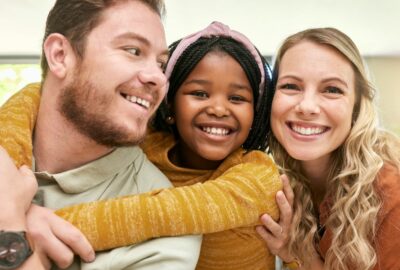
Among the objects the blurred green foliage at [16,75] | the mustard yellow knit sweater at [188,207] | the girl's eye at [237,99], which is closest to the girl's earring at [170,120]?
the mustard yellow knit sweater at [188,207]

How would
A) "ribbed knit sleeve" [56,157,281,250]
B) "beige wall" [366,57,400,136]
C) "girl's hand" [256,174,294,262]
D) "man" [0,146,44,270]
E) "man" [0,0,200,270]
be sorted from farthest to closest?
"beige wall" [366,57,400,136]
"girl's hand" [256,174,294,262]
"man" [0,0,200,270]
"ribbed knit sleeve" [56,157,281,250]
"man" [0,146,44,270]

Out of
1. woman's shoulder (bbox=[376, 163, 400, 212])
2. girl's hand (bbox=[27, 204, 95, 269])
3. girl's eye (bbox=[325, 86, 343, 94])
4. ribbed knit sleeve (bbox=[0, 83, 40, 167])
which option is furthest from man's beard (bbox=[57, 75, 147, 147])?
woman's shoulder (bbox=[376, 163, 400, 212])

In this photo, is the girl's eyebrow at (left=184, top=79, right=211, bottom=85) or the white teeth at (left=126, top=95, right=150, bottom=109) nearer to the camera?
the white teeth at (left=126, top=95, right=150, bottom=109)

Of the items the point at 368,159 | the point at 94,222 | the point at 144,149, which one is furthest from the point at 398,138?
the point at 94,222

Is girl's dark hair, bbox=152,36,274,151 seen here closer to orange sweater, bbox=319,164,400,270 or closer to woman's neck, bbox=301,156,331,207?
woman's neck, bbox=301,156,331,207

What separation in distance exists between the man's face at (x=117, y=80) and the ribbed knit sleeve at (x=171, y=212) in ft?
0.67

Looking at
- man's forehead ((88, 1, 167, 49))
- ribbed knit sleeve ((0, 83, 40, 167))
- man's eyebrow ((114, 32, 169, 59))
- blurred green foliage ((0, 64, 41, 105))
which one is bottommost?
blurred green foliage ((0, 64, 41, 105))

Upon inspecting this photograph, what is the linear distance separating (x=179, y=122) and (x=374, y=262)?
2.59 feet

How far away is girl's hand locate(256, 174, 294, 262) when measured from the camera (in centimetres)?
125

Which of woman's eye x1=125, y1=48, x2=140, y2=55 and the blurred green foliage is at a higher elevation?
woman's eye x1=125, y1=48, x2=140, y2=55

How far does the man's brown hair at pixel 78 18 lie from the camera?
3.90 ft

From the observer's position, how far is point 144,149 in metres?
1.43

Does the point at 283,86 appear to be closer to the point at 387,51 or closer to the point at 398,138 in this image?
the point at 398,138

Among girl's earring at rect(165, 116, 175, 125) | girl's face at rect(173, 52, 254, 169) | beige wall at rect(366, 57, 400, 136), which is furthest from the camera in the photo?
beige wall at rect(366, 57, 400, 136)
